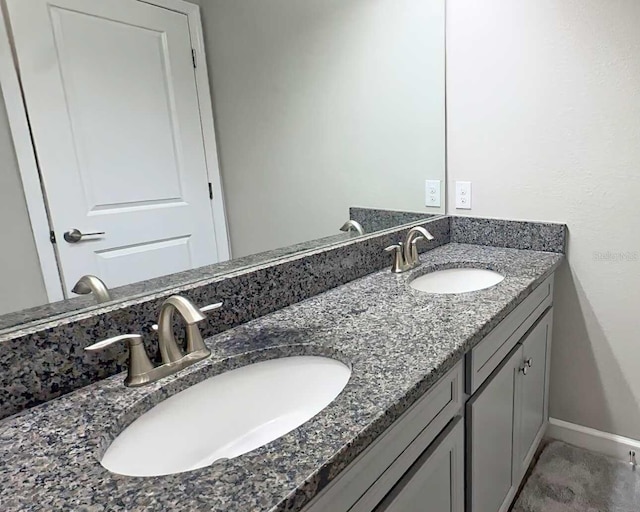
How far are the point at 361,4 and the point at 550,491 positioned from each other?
1.97 m

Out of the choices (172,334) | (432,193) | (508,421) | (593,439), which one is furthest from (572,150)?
(172,334)

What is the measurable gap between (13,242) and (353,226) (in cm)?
111

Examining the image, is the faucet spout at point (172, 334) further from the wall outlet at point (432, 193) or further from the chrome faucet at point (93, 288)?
the wall outlet at point (432, 193)

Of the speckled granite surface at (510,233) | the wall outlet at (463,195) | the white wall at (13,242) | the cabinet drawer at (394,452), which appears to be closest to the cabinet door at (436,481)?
the cabinet drawer at (394,452)

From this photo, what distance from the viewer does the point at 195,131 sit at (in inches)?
44.1

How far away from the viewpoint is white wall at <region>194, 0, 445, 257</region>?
1.25m

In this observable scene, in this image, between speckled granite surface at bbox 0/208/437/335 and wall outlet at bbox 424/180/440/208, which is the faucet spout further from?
wall outlet at bbox 424/180/440/208

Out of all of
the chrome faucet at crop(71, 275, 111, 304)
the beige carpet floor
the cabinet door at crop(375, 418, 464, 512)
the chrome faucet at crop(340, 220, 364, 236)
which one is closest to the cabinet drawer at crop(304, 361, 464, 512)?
the cabinet door at crop(375, 418, 464, 512)

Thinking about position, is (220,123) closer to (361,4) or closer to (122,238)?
(122,238)

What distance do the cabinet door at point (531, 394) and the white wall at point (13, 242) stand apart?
138 cm

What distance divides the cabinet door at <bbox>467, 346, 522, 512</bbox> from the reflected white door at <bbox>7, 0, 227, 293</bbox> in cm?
82

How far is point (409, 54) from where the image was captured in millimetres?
1814

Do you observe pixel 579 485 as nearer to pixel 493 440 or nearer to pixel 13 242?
pixel 493 440

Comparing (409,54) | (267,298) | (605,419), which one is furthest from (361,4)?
(605,419)
